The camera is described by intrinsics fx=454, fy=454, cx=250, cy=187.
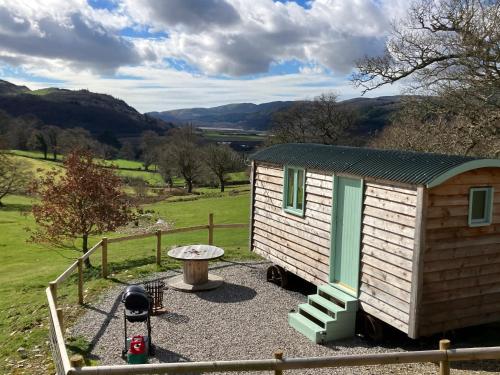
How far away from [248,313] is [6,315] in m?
6.45

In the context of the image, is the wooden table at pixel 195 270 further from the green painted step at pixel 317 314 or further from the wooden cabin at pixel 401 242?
the green painted step at pixel 317 314

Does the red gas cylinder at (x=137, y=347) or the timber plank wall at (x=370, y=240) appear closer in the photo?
the red gas cylinder at (x=137, y=347)

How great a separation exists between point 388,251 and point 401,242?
42 cm

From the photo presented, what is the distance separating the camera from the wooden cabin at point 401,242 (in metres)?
8.15

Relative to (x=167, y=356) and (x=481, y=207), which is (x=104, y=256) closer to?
(x=167, y=356)

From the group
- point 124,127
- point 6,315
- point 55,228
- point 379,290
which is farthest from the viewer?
point 124,127

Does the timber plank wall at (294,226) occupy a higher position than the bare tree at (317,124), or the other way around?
the bare tree at (317,124)

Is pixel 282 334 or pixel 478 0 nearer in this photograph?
pixel 282 334

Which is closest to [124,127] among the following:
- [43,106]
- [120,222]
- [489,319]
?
[43,106]

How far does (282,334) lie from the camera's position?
31.0 ft

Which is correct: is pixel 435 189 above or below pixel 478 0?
below

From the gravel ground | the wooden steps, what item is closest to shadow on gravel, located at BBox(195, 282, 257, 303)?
the gravel ground

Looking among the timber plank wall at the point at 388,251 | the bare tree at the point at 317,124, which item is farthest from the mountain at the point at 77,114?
the timber plank wall at the point at 388,251

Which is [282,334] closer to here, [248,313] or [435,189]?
[248,313]
